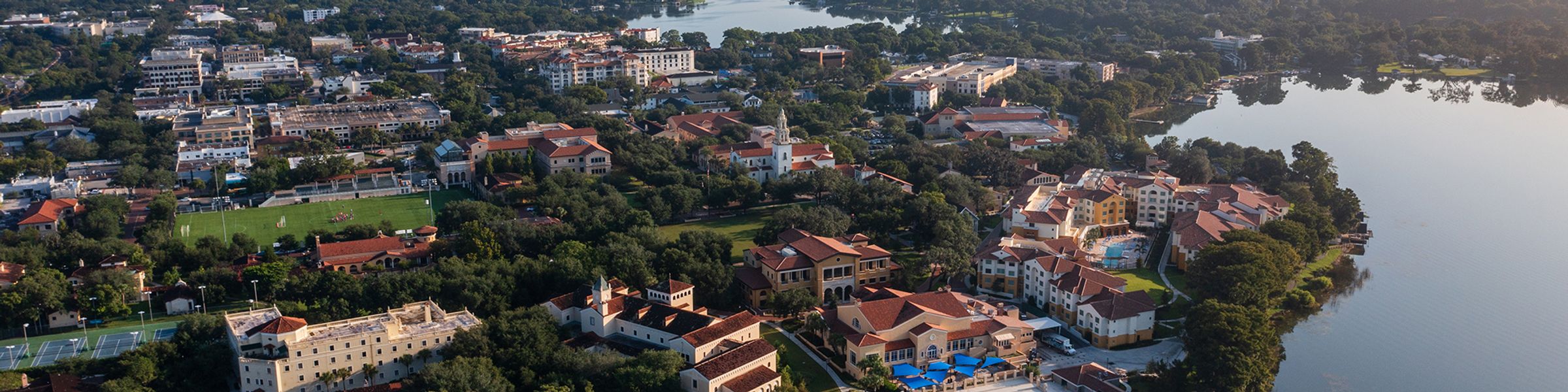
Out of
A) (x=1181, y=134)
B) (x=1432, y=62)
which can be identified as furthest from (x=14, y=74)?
(x=1432, y=62)

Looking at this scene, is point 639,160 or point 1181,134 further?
point 1181,134

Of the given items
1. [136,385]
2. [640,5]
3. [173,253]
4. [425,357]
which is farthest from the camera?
[640,5]

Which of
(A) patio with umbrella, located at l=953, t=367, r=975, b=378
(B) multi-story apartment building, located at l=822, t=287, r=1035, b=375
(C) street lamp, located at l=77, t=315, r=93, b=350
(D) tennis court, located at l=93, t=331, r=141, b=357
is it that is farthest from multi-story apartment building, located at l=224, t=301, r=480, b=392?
(A) patio with umbrella, located at l=953, t=367, r=975, b=378

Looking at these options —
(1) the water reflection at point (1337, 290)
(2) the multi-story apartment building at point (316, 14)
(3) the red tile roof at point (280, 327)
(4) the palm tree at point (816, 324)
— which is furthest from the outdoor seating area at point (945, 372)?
(2) the multi-story apartment building at point (316, 14)

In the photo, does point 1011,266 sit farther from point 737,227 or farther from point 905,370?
point 737,227

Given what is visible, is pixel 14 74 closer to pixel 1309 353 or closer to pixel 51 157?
pixel 51 157
